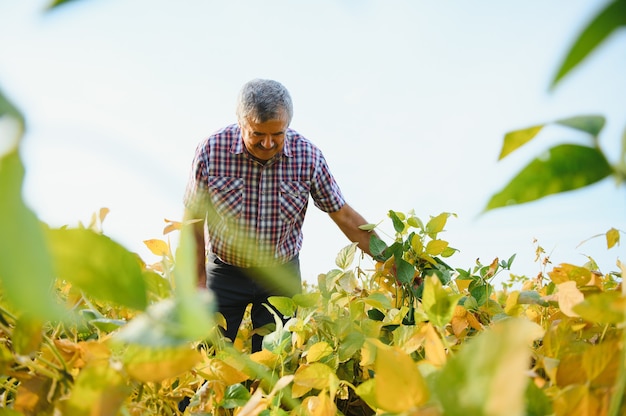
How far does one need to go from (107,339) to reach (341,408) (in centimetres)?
35

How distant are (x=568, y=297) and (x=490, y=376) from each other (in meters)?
0.30

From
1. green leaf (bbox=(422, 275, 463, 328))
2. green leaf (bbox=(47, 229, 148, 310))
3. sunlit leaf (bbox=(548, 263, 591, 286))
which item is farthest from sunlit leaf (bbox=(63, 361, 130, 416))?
sunlit leaf (bbox=(548, 263, 591, 286))

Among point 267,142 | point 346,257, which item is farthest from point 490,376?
point 267,142

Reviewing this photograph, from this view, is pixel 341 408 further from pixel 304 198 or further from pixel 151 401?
pixel 304 198

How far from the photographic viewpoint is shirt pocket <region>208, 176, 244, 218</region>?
2689mm

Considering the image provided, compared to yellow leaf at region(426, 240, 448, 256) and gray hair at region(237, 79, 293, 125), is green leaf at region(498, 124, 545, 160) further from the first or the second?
gray hair at region(237, 79, 293, 125)

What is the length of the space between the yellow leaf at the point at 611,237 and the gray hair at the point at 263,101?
1881mm

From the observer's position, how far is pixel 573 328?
468mm

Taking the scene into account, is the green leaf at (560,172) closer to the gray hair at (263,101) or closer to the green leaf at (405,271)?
the green leaf at (405,271)

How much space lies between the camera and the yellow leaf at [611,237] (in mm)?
706

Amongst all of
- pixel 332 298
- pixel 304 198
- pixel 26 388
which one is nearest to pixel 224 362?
pixel 26 388

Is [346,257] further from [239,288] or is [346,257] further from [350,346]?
[239,288]

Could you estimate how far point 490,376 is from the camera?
19cm

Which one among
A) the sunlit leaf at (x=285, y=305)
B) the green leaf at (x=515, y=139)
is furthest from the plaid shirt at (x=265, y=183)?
the green leaf at (x=515, y=139)
